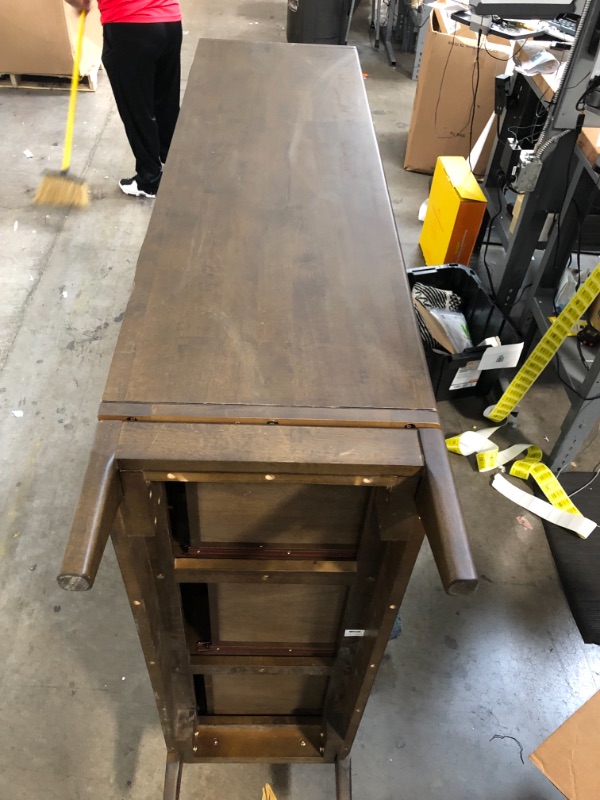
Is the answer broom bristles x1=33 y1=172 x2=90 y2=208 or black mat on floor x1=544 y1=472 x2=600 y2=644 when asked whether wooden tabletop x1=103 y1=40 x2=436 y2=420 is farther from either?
broom bristles x1=33 y1=172 x2=90 y2=208

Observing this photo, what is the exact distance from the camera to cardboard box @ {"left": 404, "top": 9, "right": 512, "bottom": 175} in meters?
2.73

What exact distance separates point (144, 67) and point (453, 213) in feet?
4.42

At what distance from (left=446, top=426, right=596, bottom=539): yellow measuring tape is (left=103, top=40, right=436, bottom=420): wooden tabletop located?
42.3 inches

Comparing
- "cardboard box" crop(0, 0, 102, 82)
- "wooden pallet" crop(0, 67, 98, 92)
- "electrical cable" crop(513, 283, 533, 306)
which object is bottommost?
"electrical cable" crop(513, 283, 533, 306)

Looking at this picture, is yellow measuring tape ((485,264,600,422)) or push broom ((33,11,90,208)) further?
push broom ((33,11,90,208))

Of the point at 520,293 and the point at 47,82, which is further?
the point at 47,82

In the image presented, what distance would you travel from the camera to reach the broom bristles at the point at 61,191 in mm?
2848

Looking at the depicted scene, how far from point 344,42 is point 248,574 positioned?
4.21m

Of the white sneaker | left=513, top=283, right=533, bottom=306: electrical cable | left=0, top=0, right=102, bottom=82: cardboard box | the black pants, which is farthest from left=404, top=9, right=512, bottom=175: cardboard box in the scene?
left=0, top=0, right=102, bottom=82: cardboard box

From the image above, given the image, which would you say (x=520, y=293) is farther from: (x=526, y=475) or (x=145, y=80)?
(x=145, y=80)

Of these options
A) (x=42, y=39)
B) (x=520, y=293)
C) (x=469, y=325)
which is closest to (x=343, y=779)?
(x=469, y=325)

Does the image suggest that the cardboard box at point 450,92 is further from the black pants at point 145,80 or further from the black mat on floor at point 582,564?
the black mat on floor at point 582,564

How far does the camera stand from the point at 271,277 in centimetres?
86

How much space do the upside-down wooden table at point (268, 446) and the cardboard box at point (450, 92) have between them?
1.84 meters
